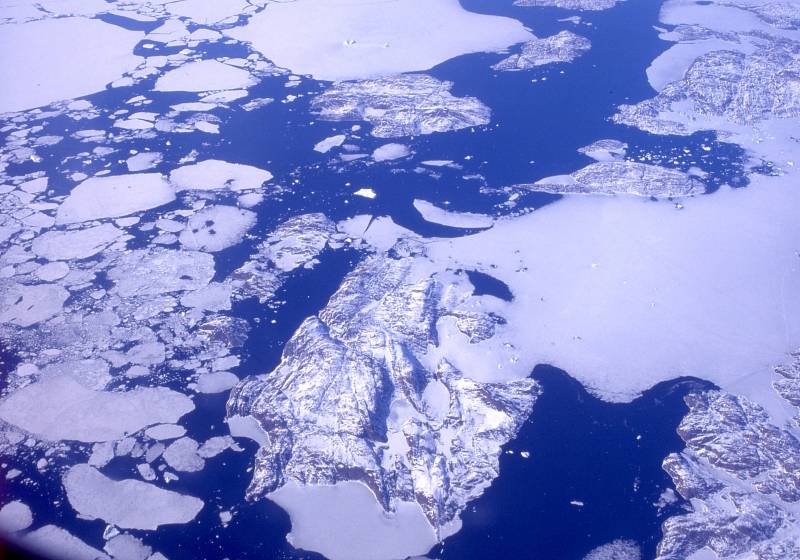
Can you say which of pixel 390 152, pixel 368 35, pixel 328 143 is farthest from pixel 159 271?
pixel 368 35

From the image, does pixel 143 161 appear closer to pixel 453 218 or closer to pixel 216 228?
pixel 216 228

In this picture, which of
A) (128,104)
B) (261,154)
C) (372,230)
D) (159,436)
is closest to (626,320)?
(372,230)

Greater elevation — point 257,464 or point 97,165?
point 97,165

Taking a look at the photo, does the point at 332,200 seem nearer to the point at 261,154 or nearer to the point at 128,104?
the point at 261,154

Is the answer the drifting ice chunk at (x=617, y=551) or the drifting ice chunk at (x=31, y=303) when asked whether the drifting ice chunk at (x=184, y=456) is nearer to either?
the drifting ice chunk at (x=31, y=303)

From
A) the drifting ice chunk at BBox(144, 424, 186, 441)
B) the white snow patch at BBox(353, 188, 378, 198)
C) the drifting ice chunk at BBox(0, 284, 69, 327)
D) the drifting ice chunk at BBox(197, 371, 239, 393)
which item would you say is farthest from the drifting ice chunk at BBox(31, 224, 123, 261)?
the white snow patch at BBox(353, 188, 378, 198)

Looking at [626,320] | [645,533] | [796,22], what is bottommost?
[645,533]
